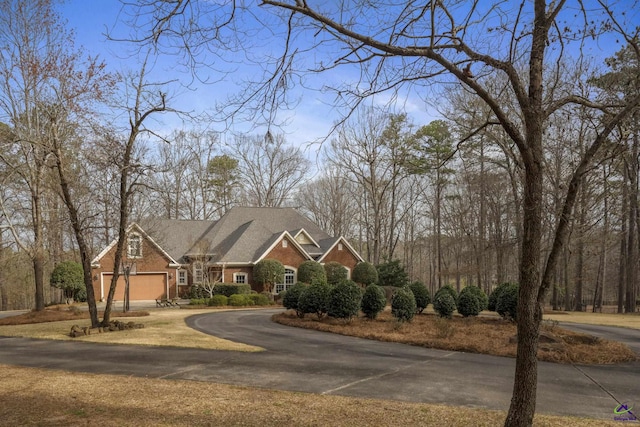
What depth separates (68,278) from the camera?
3266 cm

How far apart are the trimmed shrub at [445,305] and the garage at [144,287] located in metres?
22.8

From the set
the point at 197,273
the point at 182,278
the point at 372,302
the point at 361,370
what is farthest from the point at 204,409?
the point at 182,278

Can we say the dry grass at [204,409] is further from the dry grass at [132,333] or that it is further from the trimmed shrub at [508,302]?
the trimmed shrub at [508,302]

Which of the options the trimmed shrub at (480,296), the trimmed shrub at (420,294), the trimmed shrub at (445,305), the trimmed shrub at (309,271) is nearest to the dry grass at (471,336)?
the trimmed shrub at (445,305)

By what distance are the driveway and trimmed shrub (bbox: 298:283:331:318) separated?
4.43m

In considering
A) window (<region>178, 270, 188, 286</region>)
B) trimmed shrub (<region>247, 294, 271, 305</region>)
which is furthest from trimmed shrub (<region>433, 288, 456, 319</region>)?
window (<region>178, 270, 188, 286</region>)

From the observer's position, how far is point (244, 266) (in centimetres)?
3544

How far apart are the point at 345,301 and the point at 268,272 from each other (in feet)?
54.6

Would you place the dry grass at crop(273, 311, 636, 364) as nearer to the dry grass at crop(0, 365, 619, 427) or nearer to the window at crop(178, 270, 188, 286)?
the dry grass at crop(0, 365, 619, 427)

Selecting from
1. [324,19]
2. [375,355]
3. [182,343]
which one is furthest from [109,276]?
[324,19]

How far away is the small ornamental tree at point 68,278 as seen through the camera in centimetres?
3259

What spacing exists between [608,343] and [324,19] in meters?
13.5

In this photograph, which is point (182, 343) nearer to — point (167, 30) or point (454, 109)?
point (167, 30)

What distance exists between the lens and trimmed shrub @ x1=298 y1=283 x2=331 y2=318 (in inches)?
752
